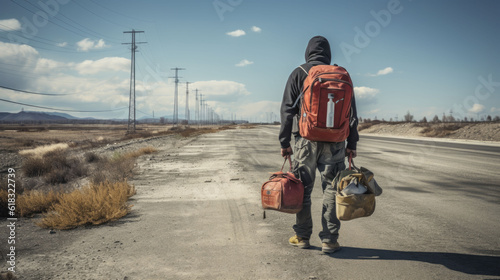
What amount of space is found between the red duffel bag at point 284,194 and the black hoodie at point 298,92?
426 millimetres

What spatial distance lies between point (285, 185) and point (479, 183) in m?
7.03

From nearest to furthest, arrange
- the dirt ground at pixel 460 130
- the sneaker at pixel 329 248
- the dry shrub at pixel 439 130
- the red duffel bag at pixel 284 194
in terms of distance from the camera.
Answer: the red duffel bag at pixel 284 194 < the sneaker at pixel 329 248 < the dirt ground at pixel 460 130 < the dry shrub at pixel 439 130

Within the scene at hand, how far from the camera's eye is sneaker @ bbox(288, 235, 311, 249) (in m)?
3.55

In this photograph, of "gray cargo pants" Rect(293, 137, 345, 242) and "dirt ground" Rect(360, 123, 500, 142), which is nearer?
"gray cargo pants" Rect(293, 137, 345, 242)

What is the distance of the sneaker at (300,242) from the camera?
3.55 m

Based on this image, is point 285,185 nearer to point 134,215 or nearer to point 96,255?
point 96,255

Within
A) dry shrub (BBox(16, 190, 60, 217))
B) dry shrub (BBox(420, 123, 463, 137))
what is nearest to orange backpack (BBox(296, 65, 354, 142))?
dry shrub (BBox(16, 190, 60, 217))

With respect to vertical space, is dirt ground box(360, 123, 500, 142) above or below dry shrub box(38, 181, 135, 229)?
above

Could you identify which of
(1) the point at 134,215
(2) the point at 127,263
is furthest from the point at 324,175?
(1) the point at 134,215

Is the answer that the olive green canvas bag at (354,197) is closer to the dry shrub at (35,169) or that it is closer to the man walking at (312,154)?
the man walking at (312,154)

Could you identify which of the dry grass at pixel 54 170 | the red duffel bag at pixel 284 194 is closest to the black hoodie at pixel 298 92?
the red duffel bag at pixel 284 194

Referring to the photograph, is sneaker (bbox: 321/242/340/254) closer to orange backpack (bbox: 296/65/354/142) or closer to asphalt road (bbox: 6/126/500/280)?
asphalt road (bbox: 6/126/500/280)

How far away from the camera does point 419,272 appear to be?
116 inches

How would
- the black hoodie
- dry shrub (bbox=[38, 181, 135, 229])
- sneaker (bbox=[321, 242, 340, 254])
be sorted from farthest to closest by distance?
dry shrub (bbox=[38, 181, 135, 229]) < the black hoodie < sneaker (bbox=[321, 242, 340, 254])
